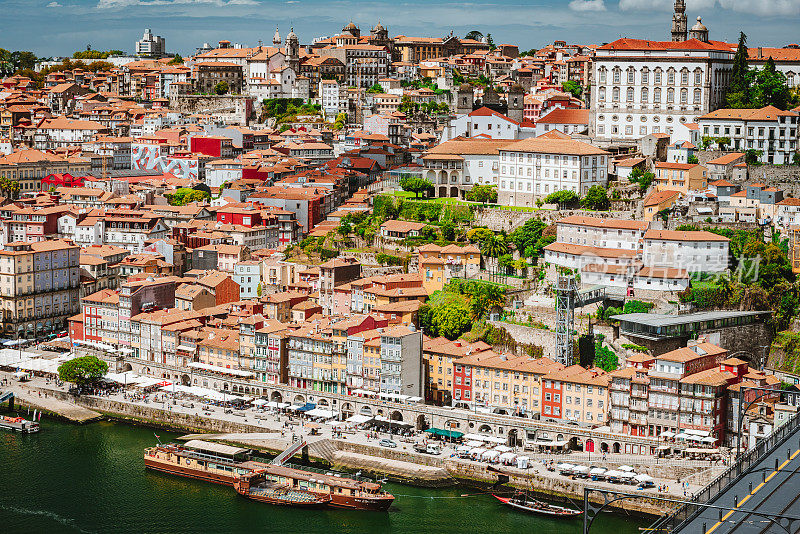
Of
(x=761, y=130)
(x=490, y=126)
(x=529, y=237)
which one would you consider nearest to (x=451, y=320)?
(x=529, y=237)

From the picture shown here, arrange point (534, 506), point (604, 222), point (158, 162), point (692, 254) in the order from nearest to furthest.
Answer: point (534, 506) → point (692, 254) → point (604, 222) → point (158, 162)

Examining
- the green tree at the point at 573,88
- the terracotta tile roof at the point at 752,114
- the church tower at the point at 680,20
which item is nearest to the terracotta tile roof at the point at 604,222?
the terracotta tile roof at the point at 752,114

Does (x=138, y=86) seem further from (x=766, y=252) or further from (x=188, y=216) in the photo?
(x=766, y=252)

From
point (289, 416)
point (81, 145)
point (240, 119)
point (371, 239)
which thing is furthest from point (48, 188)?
point (289, 416)

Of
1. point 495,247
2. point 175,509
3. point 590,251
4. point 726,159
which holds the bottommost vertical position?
point 175,509

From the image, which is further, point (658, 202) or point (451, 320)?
point (658, 202)

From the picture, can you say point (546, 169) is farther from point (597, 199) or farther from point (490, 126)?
point (490, 126)
